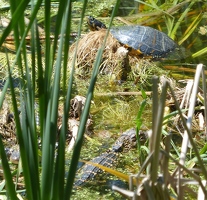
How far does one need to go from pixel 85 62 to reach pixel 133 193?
3.17m

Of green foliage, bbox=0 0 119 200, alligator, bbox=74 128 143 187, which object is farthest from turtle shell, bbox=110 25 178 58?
green foliage, bbox=0 0 119 200

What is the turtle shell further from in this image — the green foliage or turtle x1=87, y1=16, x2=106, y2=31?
the green foliage

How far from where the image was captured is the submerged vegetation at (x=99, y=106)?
1.05 metres

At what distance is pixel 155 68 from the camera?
4.14 metres

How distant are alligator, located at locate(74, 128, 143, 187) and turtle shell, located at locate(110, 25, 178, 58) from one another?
7.22 ft

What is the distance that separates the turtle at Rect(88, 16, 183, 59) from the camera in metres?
4.88

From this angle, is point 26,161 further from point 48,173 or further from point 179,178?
point 179,178

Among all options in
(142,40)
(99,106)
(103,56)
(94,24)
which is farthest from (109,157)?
(142,40)

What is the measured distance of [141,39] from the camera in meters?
5.07

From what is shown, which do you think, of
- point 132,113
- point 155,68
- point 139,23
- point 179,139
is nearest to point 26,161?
point 179,139

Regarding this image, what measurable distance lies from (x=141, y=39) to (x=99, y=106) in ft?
5.91

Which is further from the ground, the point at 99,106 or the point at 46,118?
the point at 46,118

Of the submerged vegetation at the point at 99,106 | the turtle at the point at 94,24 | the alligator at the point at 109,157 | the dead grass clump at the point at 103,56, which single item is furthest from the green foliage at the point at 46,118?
the turtle at the point at 94,24

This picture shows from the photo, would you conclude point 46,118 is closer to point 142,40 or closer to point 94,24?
point 94,24
